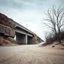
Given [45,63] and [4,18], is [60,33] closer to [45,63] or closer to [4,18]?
[45,63]

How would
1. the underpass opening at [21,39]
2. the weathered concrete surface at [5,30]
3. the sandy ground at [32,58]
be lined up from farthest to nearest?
the underpass opening at [21,39] → the weathered concrete surface at [5,30] → the sandy ground at [32,58]

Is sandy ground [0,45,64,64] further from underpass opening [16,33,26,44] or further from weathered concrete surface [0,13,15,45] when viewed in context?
underpass opening [16,33,26,44]

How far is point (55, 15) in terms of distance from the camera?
71.2ft

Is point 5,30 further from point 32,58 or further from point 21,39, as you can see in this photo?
point 21,39

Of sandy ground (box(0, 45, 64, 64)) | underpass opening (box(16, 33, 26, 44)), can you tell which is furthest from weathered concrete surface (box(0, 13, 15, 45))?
sandy ground (box(0, 45, 64, 64))

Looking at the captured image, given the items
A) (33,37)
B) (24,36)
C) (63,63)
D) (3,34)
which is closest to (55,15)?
(3,34)

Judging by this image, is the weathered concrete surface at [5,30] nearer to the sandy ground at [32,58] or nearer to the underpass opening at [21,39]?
the underpass opening at [21,39]

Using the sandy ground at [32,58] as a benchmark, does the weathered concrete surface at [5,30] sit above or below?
above

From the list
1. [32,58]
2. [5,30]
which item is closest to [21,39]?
[5,30]

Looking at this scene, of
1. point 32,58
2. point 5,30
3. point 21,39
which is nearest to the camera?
point 32,58

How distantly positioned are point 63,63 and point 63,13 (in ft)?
56.9

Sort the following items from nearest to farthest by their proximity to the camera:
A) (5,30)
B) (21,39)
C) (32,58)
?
(32,58) → (5,30) → (21,39)

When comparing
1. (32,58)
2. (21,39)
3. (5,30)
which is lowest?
(32,58)

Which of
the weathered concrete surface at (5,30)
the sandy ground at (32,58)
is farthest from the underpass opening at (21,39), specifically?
the sandy ground at (32,58)
